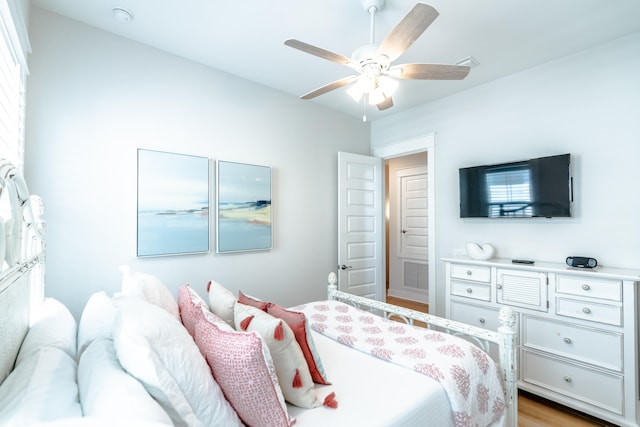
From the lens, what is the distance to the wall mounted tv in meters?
2.44

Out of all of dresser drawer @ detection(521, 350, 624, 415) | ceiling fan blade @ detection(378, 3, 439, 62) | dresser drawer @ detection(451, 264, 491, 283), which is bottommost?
dresser drawer @ detection(521, 350, 624, 415)

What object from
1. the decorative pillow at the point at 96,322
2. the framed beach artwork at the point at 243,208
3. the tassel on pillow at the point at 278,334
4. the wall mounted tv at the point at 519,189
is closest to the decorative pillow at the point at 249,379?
the tassel on pillow at the point at 278,334

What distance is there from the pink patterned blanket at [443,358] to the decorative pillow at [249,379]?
71cm

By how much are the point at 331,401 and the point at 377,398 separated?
193 millimetres

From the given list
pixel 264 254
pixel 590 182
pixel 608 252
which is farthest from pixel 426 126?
pixel 264 254

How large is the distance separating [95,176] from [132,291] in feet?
3.76

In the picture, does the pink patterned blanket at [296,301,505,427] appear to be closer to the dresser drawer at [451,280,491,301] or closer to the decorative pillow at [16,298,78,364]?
the dresser drawer at [451,280,491,301]

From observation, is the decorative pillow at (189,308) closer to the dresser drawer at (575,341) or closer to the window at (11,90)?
Result: the window at (11,90)

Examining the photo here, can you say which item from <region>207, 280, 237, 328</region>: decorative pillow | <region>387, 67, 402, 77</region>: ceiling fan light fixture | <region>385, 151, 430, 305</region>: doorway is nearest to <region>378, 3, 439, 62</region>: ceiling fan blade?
<region>387, 67, 402, 77</region>: ceiling fan light fixture

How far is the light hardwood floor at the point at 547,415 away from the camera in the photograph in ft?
6.85

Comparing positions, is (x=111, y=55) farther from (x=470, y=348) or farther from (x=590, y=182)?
(x=590, y=182)

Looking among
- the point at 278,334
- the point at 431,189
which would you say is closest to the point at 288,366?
the point at 278,334

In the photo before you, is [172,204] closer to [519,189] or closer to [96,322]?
[96,322]

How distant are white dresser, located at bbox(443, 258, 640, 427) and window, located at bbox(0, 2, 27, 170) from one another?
3305 mm
